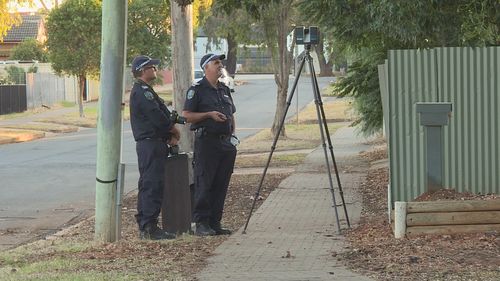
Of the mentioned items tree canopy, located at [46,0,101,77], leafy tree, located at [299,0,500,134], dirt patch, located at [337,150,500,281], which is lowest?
dirt patch, located at [337,150,500,281]

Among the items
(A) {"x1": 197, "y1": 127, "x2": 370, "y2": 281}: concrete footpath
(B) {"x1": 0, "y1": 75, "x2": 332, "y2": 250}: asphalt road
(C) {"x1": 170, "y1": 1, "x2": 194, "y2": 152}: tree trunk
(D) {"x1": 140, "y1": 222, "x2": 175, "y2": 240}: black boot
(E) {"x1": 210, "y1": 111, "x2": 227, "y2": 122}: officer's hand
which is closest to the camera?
(A) {"x1": 197, "y1": 127, "x2": 370, "y2": 281}: concrete footpath

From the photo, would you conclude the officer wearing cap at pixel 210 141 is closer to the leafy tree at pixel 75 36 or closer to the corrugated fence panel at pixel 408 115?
the corrugated fence panel at pixel 408 115

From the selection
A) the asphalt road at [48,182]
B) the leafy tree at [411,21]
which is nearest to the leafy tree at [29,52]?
the asphalt road at [48,182]

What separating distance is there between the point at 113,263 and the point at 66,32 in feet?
99.7

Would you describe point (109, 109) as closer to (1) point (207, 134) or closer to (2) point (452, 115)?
(1) point (207, 134)

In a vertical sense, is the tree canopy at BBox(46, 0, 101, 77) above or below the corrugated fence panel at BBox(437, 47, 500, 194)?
above

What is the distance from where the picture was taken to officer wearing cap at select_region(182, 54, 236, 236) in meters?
9.01

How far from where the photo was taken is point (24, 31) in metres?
63.4

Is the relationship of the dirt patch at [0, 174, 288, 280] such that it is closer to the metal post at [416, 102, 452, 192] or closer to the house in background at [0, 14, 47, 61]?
the metal post at [416, 102, 452, 192]

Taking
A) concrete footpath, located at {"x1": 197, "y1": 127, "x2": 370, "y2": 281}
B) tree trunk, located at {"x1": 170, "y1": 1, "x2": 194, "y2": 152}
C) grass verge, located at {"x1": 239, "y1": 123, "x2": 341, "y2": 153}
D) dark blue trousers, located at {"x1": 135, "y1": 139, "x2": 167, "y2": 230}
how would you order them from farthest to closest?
grass verge, located at {"x1": 239, "y1": 123, "x2": 341, "y2": 153}, tree trunk, located at {"x1": 170, "y1": 1, "x2": 194, "y2": 152}, dark blue trousers, located at {"x1": 135, "y1": 139, "x2": 167, "y2": 230}, concrete footpath, located at {"x1": 197, "y1": 127, "x2": 370, "y2": 281}

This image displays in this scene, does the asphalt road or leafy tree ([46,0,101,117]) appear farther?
leafy tree ([46,0,101,117])

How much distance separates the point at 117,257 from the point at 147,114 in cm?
161

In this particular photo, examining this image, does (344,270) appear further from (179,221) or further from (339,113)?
(339,113)

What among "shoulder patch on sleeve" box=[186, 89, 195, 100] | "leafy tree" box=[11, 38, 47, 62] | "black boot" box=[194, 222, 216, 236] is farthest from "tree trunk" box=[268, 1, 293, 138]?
"leafy tree" box=[11, 38, 47, 62]
